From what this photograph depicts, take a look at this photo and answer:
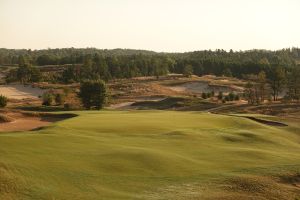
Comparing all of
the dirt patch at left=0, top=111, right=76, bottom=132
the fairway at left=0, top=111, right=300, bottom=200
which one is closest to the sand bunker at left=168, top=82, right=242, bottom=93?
the dirt patch at left=0, top=111, right=76, bottom=132

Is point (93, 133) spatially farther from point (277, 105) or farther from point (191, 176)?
point (277, 105)

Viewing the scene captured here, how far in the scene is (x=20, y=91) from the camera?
401 feet

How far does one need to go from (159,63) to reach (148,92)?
177 ft

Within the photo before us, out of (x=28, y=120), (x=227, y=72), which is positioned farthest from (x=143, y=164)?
(x=227, y=72)

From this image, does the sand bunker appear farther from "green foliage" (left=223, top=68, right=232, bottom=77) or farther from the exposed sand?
the exposed sand

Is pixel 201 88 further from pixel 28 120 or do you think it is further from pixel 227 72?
pixel 28 120

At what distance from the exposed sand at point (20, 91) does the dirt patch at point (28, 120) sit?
214 feet

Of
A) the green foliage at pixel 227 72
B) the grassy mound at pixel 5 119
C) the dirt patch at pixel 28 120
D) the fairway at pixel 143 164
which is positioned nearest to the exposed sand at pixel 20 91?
the green foliage at pixel 227 72

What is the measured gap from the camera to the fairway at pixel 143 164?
70.7 feet

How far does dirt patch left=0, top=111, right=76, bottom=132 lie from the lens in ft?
135

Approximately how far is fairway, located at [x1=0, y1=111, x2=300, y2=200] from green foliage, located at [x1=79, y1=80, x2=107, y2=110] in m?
28.9

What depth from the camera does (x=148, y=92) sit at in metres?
109

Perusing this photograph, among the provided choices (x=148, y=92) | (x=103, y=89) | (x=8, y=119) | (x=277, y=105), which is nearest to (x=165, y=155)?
(x=8, y=119)

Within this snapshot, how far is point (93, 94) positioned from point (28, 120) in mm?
22131
